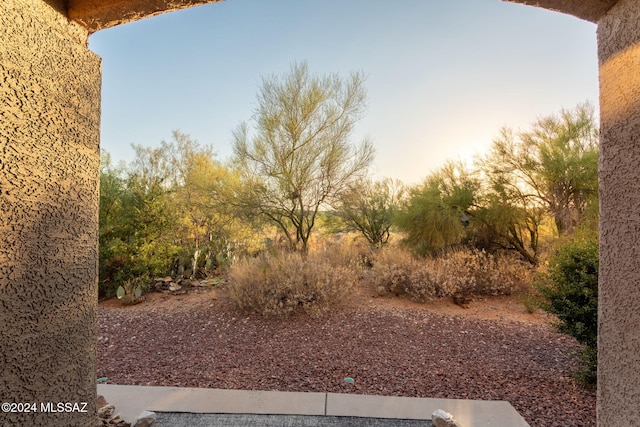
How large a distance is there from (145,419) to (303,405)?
111cm

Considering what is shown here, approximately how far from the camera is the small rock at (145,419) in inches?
91.0

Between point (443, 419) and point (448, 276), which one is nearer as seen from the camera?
point (443, 419)

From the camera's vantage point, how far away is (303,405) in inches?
104

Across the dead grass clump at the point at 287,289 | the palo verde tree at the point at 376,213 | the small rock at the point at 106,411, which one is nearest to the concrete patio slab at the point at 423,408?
the small rock at the point at 106,411

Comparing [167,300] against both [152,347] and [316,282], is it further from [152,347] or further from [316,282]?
[316,282]

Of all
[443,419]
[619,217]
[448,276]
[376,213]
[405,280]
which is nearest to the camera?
[619,217]

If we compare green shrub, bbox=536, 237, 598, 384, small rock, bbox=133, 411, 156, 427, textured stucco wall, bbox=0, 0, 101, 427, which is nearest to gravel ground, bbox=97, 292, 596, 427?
green shrub, bbox=536, 237, 598, 384

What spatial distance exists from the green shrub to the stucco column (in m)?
1.94

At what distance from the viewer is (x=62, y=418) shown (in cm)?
150

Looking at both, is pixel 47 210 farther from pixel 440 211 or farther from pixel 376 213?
pixel 376 213

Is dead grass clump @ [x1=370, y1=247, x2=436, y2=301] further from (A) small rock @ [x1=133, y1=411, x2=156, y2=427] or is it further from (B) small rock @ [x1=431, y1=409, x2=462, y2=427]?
(A) small rock @ [x1=133, y1=411, x2=156, y2=427]

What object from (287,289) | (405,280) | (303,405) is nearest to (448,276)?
(405,280)

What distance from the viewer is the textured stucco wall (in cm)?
126

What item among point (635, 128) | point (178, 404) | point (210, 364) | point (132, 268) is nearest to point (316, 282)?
point (210, 364)
